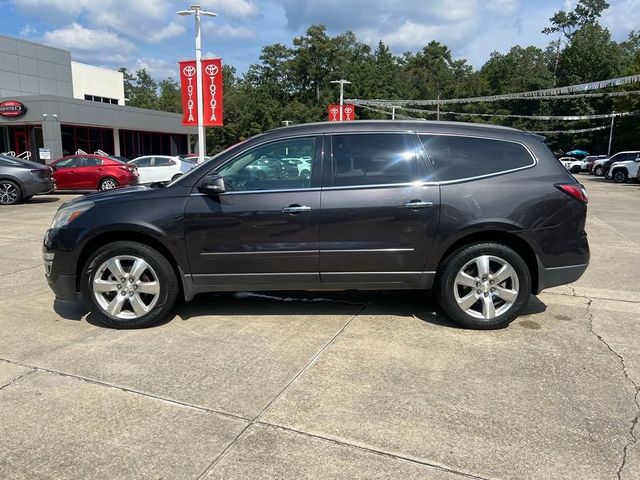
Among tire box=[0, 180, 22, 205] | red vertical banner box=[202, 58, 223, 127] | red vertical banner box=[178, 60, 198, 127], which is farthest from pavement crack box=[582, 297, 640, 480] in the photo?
tire box=[0, 180, 22, 205]

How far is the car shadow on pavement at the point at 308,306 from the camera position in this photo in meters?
4.95

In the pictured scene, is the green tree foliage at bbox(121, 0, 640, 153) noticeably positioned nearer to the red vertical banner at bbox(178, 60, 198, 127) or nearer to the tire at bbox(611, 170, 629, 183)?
the tire at bbox(611, 170, 629, 183)

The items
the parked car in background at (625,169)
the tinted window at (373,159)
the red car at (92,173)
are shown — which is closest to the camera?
the tinted window at (373,159)

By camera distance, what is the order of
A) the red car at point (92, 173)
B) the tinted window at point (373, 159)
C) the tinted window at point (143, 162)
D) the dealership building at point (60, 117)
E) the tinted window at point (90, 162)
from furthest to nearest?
the dealership building at point (60, 117) < the tinted window at point (143, 162) < the tinted window at point (90, 162) < the red car at point (92, 173) < the tinted window at point (373, 159)

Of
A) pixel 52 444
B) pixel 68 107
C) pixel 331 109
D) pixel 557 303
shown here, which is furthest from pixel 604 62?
pixel 52 444

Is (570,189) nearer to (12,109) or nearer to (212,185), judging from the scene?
(212,185)

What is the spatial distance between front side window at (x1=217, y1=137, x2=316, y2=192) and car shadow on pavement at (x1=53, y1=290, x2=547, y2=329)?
1.31m

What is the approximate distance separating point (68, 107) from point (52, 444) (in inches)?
1164

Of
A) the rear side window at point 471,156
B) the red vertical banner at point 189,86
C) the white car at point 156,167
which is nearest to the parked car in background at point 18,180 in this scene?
the red vertical banner at point 189,86

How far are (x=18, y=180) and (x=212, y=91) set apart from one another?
239 inches

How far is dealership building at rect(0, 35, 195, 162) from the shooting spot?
27.4 m

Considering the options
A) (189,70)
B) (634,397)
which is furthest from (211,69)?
(634,397)

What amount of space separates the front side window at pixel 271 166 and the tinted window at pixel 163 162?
54.3ft

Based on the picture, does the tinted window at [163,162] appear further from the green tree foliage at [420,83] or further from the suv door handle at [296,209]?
the green tree foliage at [420,83]
